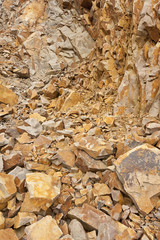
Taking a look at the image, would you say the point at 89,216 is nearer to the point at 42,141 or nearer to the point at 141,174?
the point at 141,174

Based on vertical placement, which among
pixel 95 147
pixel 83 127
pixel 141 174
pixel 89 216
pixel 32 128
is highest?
pixel 141 174

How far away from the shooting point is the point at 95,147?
13.9ft

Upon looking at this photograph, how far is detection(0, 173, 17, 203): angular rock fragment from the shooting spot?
327 cm

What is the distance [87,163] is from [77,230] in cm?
152

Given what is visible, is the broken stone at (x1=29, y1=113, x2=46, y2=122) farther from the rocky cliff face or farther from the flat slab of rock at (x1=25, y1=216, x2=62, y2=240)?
the flat slab of rock at (x1=25, y1=216, x2=62, y2=240)

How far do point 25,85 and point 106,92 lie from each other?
211 inches

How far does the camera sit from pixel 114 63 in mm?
7020

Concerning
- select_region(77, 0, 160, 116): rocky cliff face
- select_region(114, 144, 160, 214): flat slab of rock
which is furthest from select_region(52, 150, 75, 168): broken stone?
select_region(77, 0, 160, 116): rocky cliff face

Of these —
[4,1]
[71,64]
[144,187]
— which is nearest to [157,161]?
[144,187]

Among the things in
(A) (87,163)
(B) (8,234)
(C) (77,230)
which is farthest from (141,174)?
(B) (8,234)

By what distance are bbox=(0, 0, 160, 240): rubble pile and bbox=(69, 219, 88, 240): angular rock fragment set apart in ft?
0.06

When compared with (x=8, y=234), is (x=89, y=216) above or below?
above

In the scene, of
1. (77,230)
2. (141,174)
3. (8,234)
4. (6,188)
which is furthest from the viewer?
(6,188)

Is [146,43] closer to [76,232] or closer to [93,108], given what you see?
[93,108]
